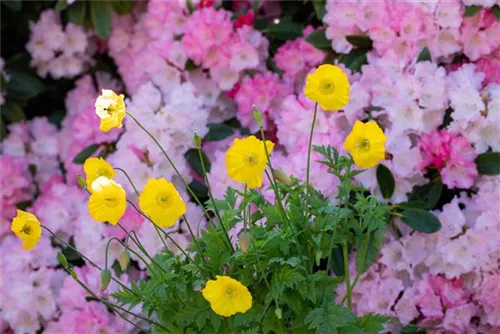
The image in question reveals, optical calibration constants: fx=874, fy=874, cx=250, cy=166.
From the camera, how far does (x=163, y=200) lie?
1248 millimetres

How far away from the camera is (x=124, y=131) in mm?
2094

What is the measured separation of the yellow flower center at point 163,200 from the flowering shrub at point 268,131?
0.90ft

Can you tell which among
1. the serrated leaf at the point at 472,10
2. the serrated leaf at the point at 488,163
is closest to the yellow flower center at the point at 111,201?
the serrated leaf at the point at 488,163

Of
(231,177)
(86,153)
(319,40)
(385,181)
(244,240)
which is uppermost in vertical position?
(231,177)

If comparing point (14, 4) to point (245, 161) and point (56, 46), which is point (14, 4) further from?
point (245, 161)

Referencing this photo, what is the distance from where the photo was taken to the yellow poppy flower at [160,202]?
49.2 inches

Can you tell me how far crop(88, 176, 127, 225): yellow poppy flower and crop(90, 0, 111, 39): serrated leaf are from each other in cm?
104

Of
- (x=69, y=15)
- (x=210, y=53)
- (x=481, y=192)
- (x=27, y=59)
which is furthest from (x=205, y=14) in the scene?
(x=481, y=192)

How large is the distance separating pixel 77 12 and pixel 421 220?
1.06m

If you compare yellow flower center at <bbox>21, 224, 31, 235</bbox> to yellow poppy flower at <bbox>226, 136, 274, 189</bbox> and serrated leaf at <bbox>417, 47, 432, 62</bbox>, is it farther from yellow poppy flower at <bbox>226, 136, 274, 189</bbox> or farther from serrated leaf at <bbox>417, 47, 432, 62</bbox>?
serrated leaf at <bbox>417, 47, 432, 62</bbox>

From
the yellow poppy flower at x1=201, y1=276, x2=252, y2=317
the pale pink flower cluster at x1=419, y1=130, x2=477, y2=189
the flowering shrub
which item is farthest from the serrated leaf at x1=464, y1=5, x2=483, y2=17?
the yellow poppy flower at x1=201, y1=276, x2=252, y2=317

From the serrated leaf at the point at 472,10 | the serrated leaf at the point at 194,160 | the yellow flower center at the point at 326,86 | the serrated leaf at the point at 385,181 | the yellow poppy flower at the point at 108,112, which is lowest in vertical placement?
the serrated leaf at the point at 194,160

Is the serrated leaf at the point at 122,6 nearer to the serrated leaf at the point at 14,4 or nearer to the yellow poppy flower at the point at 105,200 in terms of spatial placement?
the serrated leaf at the point at 14,4

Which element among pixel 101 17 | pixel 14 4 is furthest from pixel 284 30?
pixel 14 4
